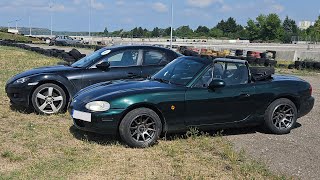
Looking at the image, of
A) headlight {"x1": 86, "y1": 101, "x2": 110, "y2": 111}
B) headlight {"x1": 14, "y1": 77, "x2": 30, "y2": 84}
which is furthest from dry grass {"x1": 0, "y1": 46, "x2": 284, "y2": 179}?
headlight {"x1": 14, "y1": 77, "x2": 30, "y2": 84}

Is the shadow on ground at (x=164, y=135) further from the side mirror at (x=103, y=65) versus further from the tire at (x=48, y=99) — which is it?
the side mirror at (x=103, y=65)

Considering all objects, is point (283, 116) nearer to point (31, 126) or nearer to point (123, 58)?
point (123, 58)

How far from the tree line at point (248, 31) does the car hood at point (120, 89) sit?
287ft

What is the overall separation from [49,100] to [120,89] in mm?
2491

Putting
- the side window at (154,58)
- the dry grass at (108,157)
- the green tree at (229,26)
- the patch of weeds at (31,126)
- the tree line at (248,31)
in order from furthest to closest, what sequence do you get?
the green tree at (229,26) → the tree line at (248,31) → the side window at (154,58) → the patch of weeds at (31,126) → the dry grass at (108,157)

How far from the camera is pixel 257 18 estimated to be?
4860 inches

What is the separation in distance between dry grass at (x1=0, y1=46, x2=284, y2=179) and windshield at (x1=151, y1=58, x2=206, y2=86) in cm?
89

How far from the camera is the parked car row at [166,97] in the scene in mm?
6289

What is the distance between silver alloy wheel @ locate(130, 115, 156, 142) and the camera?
248 inches

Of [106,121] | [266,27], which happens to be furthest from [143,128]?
[266,27]

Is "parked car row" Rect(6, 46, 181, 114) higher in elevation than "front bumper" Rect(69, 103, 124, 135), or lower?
higher

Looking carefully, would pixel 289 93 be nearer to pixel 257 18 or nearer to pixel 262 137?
pixel 262 137

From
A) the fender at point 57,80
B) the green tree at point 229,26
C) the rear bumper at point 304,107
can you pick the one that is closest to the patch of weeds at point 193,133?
the rear bumper at point 304,107

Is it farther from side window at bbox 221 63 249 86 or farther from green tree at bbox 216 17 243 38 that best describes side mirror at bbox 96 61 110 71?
green tree at bbox 216 17 243 38
